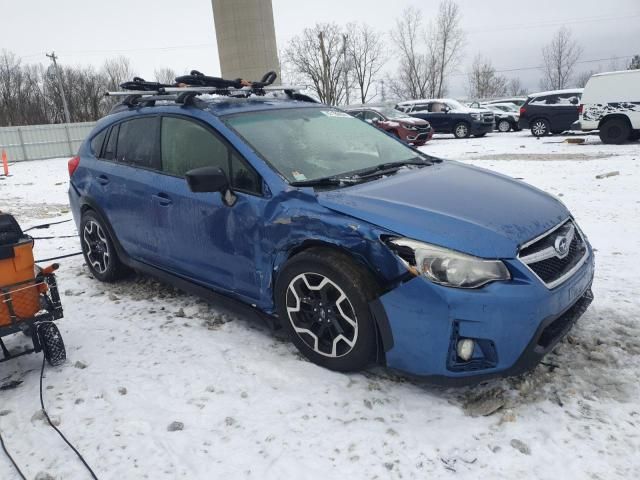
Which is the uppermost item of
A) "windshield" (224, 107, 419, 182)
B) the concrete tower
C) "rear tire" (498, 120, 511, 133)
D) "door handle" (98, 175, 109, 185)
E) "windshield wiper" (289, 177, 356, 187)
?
the concrete tower

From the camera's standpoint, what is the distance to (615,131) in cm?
1451

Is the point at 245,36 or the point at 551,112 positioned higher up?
the point at 245,36

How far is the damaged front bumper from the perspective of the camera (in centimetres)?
247

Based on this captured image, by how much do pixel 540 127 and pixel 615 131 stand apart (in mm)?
4197

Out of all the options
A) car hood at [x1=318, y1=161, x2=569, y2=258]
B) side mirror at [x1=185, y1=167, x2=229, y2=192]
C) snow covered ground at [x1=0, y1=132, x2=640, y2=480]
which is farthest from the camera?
side mirror at [x1=185, y1=167, x2=229, y2=192]

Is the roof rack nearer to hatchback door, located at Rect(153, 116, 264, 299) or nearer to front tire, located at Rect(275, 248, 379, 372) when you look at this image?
hatchback door, located at Rect(153, 116, 264, 299)

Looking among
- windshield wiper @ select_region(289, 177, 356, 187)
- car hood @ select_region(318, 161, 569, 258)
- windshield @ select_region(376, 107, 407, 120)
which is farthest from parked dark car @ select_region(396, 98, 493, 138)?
windshield wiper @ select_region(289, 177, 356, 187)

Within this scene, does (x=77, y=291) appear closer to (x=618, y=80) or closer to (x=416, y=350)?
(x=416, y=350)

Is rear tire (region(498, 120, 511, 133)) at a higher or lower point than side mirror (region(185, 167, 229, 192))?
lower

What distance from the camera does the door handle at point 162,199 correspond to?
3.84 meters

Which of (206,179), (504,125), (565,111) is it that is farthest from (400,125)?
(206,179)

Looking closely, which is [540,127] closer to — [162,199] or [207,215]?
[162,199]

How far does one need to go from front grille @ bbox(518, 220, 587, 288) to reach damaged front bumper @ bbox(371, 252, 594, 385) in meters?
0.06

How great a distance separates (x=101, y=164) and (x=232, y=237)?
81.8 inches
